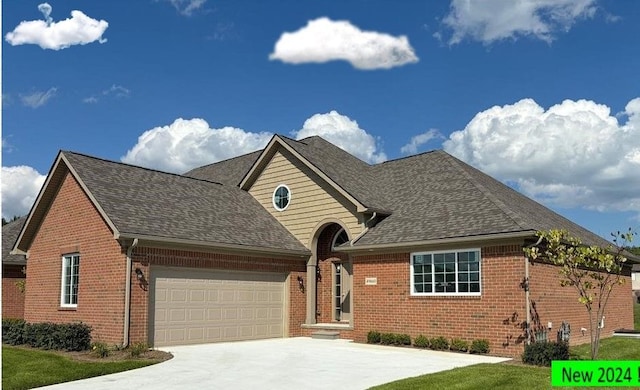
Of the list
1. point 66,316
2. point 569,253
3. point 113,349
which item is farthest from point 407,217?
point 66,316

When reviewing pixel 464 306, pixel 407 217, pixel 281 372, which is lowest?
pixel 281 372

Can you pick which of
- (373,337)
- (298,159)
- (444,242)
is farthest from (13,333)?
(444,242)

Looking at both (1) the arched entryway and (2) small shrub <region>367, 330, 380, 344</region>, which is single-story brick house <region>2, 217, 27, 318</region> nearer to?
(1) the arched entryway

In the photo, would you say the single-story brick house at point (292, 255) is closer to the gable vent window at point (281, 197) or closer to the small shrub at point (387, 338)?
the gable vent window at point (281, 197)

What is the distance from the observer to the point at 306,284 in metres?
23.0

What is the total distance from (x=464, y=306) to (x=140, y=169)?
12338mm

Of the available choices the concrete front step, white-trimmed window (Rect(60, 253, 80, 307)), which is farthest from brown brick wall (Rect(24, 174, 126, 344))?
the concrete front step

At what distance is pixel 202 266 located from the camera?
768 inches

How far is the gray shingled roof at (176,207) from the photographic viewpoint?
1856cm

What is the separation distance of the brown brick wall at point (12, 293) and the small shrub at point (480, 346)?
63.4 feet

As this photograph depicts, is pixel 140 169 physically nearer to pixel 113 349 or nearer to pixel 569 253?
pixel 113 349

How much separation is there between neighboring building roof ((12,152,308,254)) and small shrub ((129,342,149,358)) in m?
2.95

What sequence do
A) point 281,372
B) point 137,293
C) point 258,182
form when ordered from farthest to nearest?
point 258,182, point 137,293, point 281,372

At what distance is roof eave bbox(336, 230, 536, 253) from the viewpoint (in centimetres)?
1608
